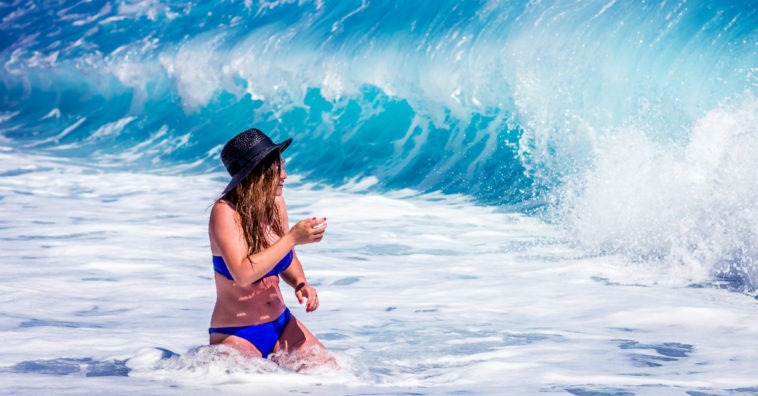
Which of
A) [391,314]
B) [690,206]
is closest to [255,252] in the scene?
[391,314]

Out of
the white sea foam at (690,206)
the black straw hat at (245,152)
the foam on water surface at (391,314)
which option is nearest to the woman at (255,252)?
the black straw hat at (245,152)

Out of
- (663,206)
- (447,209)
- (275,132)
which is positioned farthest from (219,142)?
(663,206)

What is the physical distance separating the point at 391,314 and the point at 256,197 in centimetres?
186

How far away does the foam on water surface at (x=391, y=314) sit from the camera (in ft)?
10.5

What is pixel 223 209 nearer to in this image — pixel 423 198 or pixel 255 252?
pixel 255 252

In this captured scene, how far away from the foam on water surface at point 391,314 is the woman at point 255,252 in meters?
0.12

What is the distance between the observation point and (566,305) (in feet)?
15.7

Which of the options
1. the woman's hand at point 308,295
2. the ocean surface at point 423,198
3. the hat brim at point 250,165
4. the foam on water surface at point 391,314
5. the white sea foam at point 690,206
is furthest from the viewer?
the white sea foam at point 690,206

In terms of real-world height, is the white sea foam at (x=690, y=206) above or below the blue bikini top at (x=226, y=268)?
above

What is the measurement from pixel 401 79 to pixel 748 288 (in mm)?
9262

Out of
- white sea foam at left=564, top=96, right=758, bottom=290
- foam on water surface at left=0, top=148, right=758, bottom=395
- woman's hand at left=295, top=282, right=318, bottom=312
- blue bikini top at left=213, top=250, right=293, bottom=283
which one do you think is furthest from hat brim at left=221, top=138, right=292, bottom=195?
white sea foam at left=564, top=96, right=758, bottom=290

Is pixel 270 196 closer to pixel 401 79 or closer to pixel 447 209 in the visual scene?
pixel 447 209

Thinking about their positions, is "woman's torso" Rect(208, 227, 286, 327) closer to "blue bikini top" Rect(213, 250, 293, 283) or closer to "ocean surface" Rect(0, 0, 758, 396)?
"blue bikini top" Rect(213, 250, 293, 283)

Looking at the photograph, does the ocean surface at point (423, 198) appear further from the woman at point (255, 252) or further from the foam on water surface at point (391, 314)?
the woman at point (255, 252)
